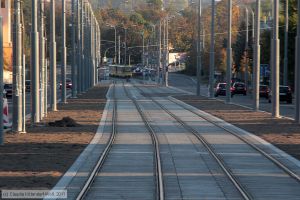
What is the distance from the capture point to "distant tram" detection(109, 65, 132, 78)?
163 metres

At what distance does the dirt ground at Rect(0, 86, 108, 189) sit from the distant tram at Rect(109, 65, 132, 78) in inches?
4911

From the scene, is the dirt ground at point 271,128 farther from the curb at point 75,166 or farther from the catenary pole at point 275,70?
the curb at point 75,166

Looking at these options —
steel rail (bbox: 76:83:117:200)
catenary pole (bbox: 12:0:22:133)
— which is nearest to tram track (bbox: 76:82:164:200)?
steel rail (bbox: 76:83:117:200)

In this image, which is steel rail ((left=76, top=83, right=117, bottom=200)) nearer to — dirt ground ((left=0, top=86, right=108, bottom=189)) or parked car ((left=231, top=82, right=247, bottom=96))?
dirt ground ((left=0, top=86, right=108, bottom=189))

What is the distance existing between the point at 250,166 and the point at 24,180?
19.5ft

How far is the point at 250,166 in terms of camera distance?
2136cm

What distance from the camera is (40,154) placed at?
23969 mm

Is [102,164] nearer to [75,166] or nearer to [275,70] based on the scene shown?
[75,166]

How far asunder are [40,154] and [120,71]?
145462 mm

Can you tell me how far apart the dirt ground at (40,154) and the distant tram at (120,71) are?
12473 cm

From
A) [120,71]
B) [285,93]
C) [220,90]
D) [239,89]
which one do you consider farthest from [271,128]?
[120,71]

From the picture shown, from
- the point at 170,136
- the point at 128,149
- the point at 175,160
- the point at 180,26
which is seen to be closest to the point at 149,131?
the point at 170,136

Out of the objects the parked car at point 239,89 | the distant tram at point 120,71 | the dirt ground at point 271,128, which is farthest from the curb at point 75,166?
the distant tram at point 120,71

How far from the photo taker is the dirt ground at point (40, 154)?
18.1 metres
